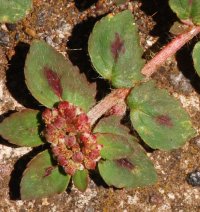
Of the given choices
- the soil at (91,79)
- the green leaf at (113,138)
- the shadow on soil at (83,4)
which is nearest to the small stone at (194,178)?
the soil at (91,79)

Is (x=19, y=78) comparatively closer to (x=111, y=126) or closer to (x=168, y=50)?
(x=111, y=126)

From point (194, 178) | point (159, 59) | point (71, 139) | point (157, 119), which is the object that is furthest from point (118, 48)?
point (194, 178)

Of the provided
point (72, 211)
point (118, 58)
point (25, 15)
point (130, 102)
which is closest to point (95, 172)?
point (72, 211)

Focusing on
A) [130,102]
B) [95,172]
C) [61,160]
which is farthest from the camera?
[95,172]

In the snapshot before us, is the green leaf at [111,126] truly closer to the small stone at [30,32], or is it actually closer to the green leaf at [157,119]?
the green leaf at [157,119]

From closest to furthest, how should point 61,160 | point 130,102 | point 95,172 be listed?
point 61,160 < point 130,102 < point 95,172

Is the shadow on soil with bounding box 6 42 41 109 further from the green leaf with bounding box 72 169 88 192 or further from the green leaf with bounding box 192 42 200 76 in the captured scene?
the green leaf with bounding box 192 42 200 76

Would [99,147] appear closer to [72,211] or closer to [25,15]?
[72,211]

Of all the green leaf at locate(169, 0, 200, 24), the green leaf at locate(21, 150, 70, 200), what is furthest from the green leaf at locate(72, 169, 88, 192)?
the green leaf at locate(169, 0, 200, 24)
